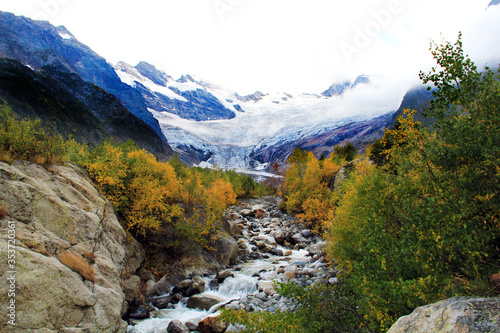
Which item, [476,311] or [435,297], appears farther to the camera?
[435,297]

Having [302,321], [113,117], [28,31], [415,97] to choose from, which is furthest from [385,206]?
[28,31]

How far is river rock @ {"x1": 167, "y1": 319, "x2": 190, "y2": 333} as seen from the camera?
33.9 ft

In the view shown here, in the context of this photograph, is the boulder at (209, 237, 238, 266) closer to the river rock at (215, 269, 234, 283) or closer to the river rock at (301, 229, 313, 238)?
the river rock at (215, 269, 234, 283)

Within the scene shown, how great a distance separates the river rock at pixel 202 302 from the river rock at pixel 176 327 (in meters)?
2.20

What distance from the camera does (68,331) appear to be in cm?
637

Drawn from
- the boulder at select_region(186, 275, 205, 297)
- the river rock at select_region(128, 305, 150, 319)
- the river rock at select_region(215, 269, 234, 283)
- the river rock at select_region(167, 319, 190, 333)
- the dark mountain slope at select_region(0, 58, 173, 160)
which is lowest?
the river rock at select_region(215, 269, 234, 283)

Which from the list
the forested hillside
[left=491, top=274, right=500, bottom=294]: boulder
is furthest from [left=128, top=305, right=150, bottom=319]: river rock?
[left=491, top=274, right=500, bottom=294]: boulder

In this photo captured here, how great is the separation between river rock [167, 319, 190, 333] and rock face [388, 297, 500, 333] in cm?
912

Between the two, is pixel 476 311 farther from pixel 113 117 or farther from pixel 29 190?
pixel 113 117

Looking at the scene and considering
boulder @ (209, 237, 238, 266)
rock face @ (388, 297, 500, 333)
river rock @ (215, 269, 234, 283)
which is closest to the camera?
rock face @ (388, 297, 500, 333)

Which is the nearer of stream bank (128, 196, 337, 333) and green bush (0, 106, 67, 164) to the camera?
green bush (0, 106, 67, 164)

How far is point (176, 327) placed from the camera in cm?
1040

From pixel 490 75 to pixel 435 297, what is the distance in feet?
16.6

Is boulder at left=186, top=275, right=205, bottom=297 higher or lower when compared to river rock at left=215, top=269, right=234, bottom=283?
higher
